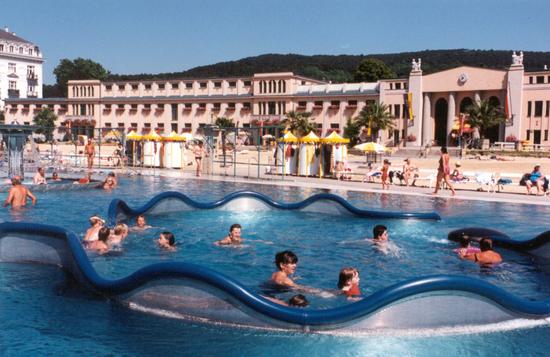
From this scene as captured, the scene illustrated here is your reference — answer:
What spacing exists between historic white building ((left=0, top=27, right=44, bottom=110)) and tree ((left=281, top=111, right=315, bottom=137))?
4778 centimetres

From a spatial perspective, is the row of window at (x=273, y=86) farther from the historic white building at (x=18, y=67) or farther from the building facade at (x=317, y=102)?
the historic white building at (x=18, y=67)

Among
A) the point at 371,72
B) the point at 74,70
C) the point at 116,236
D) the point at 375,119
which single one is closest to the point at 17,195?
the point at 116,236

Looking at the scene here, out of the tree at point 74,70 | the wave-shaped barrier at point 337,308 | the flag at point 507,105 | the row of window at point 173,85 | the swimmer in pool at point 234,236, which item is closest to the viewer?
the wave-shaped barrier at point 337,308

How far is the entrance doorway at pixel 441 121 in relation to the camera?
59.0 metres

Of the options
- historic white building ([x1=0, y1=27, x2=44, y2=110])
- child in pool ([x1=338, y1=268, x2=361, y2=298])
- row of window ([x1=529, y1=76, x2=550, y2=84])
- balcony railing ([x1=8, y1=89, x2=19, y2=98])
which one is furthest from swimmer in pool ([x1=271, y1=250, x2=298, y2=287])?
balcony railing ([x1=8, y1=89, x2=19, y2=98])

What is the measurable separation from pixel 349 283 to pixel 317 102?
194 ft

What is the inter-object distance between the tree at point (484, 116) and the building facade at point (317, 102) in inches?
62.5

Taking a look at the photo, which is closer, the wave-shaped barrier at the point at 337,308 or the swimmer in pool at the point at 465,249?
the wave-shaped barrier at the point at 337,308

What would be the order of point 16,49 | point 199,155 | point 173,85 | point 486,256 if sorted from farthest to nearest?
point 16,49 → point 173,85 → point 199,155 → point 486,256

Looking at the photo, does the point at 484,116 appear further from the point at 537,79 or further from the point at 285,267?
the point at 285,267

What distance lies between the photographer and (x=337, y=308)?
6289mm

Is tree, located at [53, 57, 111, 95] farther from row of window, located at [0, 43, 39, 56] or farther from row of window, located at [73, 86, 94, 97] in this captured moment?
row of window, located at [73, 86, 94, 97]

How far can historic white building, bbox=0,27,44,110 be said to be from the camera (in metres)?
87.1

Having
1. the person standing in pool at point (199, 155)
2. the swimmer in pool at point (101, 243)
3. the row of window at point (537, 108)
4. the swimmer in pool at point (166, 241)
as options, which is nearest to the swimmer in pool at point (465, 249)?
the swimmer in pool at point (166, 241)
